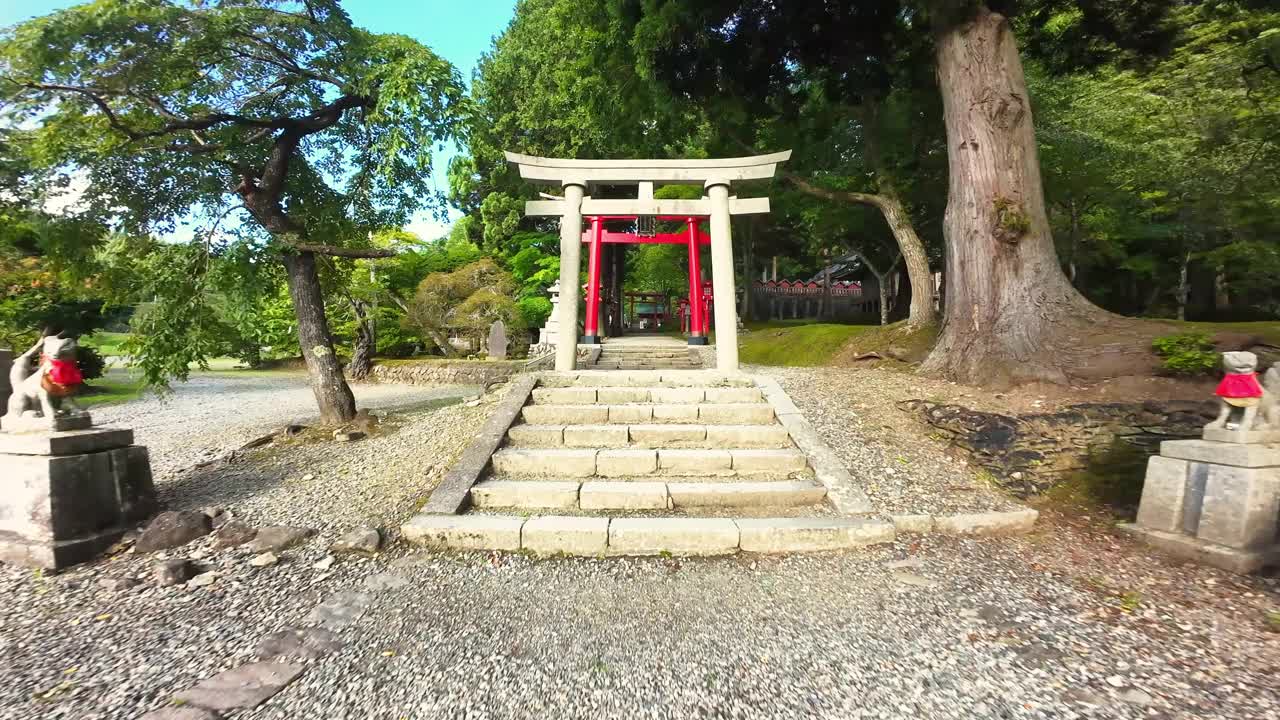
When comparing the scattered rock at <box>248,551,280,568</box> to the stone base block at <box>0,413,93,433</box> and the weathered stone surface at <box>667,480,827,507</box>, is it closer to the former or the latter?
the stone base block at <box>0,413,93,433</box>

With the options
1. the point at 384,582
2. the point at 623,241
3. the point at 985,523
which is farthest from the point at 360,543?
the point at 623,241

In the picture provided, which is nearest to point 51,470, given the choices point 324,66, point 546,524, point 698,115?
point 546,524

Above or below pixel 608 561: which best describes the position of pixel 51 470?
above

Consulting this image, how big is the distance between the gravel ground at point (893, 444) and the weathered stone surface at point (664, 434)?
3.96 ft

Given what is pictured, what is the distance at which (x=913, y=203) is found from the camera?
14.2 metres

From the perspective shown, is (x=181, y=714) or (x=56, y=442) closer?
(x=181, y=714)

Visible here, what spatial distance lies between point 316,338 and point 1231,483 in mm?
9053

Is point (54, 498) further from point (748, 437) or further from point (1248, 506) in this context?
point (1248, 506)

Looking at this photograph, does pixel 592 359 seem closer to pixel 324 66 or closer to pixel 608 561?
pixel 324 66

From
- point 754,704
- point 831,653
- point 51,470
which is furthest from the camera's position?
point 51,470

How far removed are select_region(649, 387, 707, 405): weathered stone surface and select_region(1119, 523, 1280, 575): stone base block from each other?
377 cm

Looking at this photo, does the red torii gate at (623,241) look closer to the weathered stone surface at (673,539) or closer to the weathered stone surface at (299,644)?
the weathered stone surface at (673,539)

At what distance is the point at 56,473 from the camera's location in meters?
3.50

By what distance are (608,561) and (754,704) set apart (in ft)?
4.99
